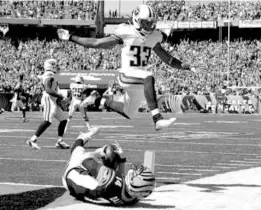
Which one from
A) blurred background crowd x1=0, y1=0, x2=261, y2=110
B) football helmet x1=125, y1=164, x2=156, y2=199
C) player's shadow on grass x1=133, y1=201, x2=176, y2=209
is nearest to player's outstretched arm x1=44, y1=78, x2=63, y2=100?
player's shadow on grass x1=133, y1=201, x2=176, y2=209

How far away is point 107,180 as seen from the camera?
6.70 m

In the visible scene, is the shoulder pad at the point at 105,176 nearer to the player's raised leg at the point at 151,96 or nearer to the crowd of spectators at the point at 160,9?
the player's raised leg at the point at 151,96

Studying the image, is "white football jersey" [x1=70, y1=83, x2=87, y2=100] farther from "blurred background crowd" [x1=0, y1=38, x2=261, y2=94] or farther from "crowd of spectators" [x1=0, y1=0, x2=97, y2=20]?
"crowd of spectators" [x1=0, y1=0, x2=97, y2=20]

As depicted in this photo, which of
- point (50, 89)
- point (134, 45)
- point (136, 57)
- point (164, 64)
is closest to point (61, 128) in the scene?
point (50, 89)

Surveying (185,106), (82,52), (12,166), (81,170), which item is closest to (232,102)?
(185,106)

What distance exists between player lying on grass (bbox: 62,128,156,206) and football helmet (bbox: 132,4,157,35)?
2.52 m

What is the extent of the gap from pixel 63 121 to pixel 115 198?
8.25m

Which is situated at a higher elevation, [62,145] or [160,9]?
[160,9]

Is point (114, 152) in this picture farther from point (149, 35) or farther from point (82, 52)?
point (82, 52)

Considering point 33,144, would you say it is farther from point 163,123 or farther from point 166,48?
point 166,48

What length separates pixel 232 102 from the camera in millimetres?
42531

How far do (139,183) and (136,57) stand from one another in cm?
304

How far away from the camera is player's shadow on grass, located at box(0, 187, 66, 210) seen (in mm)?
6726

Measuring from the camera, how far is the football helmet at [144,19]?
903cm
